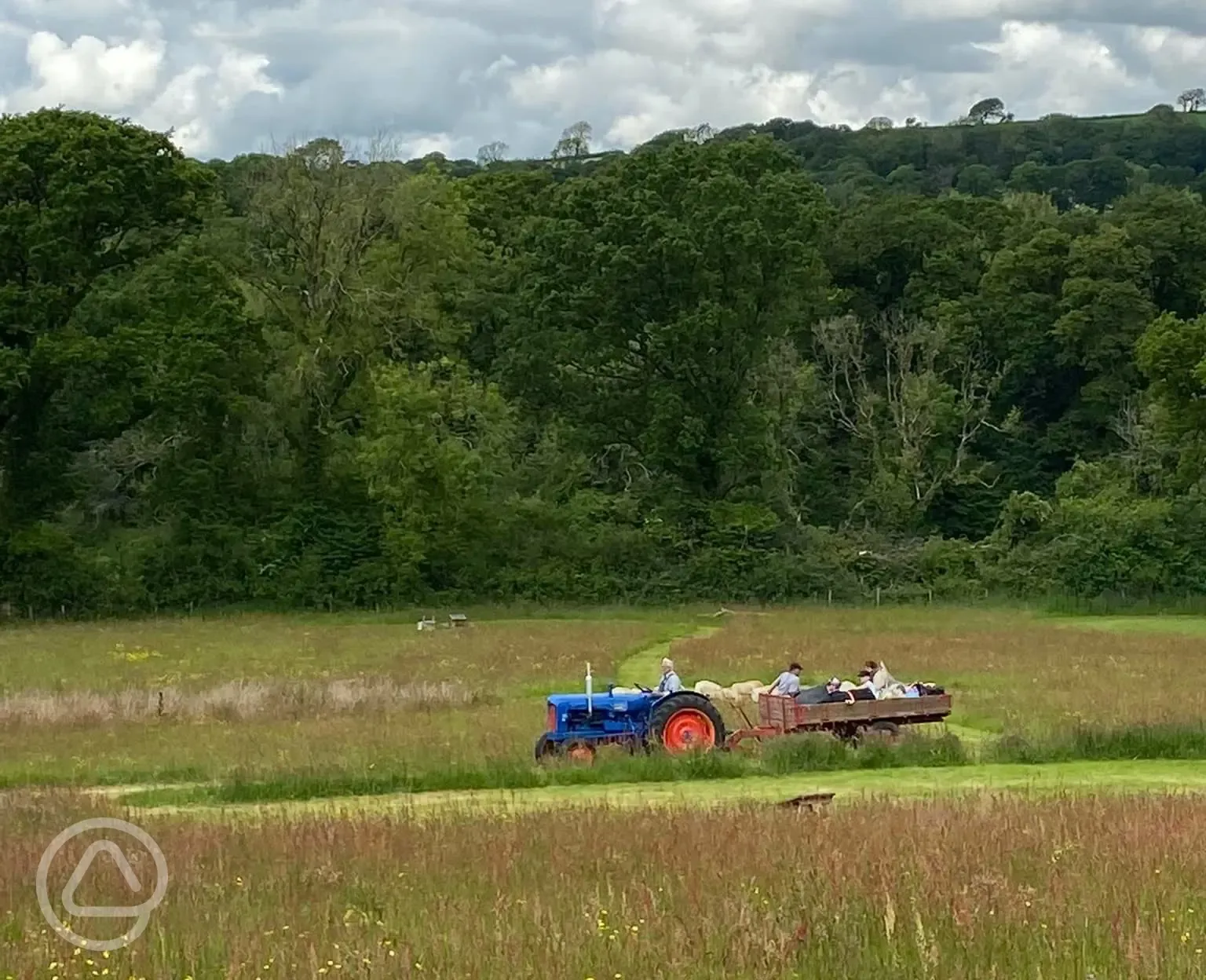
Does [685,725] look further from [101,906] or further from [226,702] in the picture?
[101,906]

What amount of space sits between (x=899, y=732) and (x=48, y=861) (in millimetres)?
12374

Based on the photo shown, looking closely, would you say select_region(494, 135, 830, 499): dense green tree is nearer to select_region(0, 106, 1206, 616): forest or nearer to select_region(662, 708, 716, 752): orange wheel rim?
select_region(0, 106, 1206, 616): forest

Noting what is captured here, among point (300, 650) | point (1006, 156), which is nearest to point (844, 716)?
point (300, 650)

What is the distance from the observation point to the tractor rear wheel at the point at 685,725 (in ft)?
67.5

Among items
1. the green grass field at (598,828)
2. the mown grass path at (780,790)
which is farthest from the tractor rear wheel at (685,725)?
the mown grass path at (780,790)

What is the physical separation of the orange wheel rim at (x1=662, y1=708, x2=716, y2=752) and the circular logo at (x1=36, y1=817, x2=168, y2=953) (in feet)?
27.7

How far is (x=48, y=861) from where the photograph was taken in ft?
37.3

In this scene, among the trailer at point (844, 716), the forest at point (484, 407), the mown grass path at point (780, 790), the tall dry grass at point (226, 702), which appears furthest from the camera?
the forest at point (484, 407)

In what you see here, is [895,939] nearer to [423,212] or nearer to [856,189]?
[423,212]

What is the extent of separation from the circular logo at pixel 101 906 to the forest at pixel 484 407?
133ft

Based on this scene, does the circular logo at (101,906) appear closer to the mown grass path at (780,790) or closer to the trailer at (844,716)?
the mown grass path at (780,790)

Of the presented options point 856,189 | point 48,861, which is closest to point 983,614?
point 48,861

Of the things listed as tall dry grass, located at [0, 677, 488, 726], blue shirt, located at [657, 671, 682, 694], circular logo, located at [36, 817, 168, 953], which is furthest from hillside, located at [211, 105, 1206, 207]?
circular logo, located at [36, 817, 168, 953]

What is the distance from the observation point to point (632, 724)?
21.1 meters
